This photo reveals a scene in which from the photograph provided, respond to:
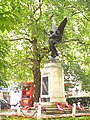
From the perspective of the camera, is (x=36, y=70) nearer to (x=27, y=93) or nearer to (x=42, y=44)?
(x=42, y=44)

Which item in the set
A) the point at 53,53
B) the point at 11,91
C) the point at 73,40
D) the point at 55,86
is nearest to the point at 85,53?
the point at 73,40

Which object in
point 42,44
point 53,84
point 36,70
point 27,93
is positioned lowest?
point 27,93

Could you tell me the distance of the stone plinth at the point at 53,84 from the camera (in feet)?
43.9

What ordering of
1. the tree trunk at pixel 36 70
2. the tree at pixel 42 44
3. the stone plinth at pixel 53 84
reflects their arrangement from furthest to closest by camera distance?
1. the tree trunk at pixel 36 70
2. the tree at pixel 42 44
3. the stone plinth at pixel 53 84

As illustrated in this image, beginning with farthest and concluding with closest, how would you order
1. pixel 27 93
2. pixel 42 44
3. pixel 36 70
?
pixel 27 93 < pixel 36 70 < pixel 42 44

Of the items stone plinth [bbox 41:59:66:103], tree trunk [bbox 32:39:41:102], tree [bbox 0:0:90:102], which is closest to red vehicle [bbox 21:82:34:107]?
tree [bbox 0:0:90:102]

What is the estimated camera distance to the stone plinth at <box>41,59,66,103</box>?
526 inches

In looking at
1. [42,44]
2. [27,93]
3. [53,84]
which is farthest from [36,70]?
[53,84]

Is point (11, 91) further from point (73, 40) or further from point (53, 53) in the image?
point (53, 53)

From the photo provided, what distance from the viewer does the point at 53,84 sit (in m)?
13.5

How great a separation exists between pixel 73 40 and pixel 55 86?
599 cm

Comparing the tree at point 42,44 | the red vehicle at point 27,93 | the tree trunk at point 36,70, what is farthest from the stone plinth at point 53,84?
the red vehicle at point 27,93

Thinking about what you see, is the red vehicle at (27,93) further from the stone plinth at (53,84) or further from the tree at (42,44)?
the stone plinth at (53,84)

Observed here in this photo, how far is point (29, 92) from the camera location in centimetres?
2255
